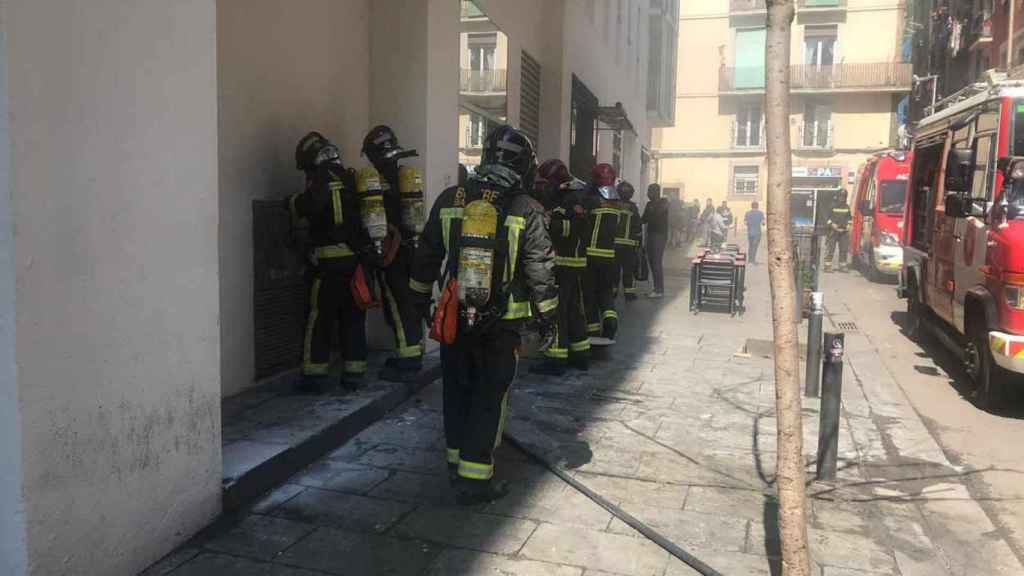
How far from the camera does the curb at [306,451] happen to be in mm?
4323

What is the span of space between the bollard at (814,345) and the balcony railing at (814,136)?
34.4 meters

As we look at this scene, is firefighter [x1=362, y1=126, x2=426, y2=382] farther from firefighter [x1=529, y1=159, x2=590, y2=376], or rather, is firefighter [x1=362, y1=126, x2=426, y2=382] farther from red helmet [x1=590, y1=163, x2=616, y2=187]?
red helmet [x1=590, y1=163, x2=616, y2=187]

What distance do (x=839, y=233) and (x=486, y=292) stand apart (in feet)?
63.8

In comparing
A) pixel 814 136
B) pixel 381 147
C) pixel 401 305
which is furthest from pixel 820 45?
pixel 401 305

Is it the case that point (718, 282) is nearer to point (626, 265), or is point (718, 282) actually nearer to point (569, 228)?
point (626, 265)

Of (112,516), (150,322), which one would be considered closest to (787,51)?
(150,322)

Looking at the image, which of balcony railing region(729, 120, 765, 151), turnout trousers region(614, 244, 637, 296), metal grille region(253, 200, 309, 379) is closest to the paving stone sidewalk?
metal grille region(253, 200, 309, 379)

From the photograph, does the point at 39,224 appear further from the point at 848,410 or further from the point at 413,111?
the point at 848,410

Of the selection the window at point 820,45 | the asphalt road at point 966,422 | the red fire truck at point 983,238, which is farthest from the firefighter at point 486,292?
the window at point 820,45

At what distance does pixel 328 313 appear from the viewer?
19.6 feet

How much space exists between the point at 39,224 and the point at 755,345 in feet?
26.4

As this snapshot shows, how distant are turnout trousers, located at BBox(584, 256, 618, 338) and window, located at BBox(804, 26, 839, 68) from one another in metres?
34.8

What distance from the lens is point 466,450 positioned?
4.45m

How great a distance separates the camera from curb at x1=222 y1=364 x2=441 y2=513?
4323 mm
